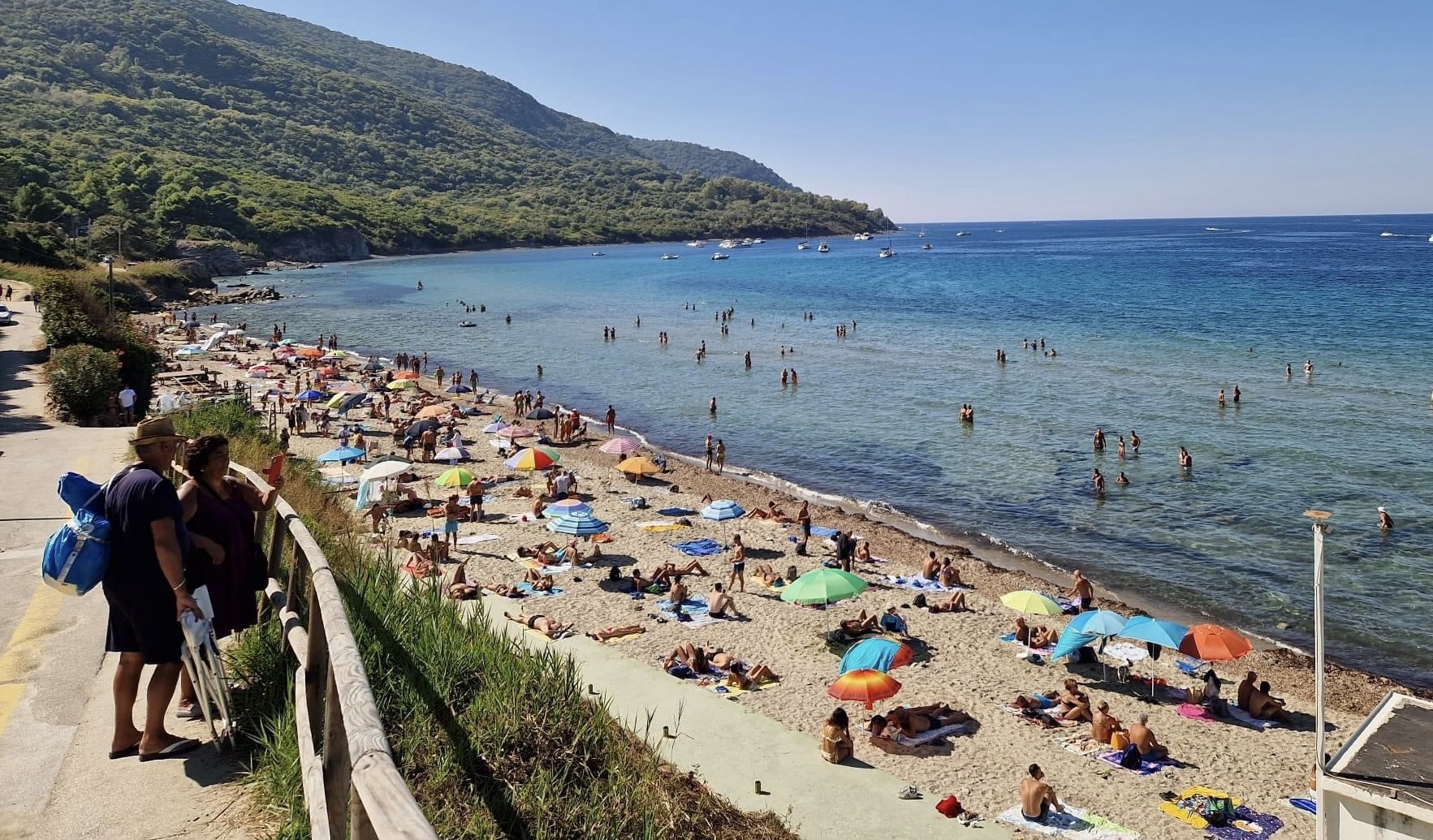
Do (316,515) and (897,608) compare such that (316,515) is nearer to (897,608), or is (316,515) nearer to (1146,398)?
(897,608)

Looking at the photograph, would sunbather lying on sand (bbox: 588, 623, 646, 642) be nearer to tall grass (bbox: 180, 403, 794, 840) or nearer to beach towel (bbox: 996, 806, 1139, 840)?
beach towel (bbox: 996, 806, 1139, 840)

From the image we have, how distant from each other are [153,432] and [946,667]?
12698 millimetres

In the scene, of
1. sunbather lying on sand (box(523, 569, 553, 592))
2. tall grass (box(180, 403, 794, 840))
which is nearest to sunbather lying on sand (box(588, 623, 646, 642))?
sunbather lying on sand (box(523, 569, 553, 592))

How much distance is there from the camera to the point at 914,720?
12336mm

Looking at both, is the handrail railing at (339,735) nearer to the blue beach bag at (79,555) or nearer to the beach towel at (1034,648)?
the blue beach bag at (79,555)

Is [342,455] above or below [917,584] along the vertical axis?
above

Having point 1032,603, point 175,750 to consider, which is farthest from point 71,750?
point 1032,603

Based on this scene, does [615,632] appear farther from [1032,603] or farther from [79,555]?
[79,555]

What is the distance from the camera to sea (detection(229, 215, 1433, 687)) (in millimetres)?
19891

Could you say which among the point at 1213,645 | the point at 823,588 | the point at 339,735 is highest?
the point at 339,735

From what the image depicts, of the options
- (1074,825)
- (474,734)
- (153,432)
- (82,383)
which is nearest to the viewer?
(153,432)

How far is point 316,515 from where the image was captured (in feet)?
29.3

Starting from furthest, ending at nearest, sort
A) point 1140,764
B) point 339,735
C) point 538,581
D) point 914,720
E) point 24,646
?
point 538,581, point 914,720, point 1140,764, point 24,646, point 339,735

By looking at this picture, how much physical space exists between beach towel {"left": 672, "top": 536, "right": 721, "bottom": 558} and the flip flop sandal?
1551 centimetres
